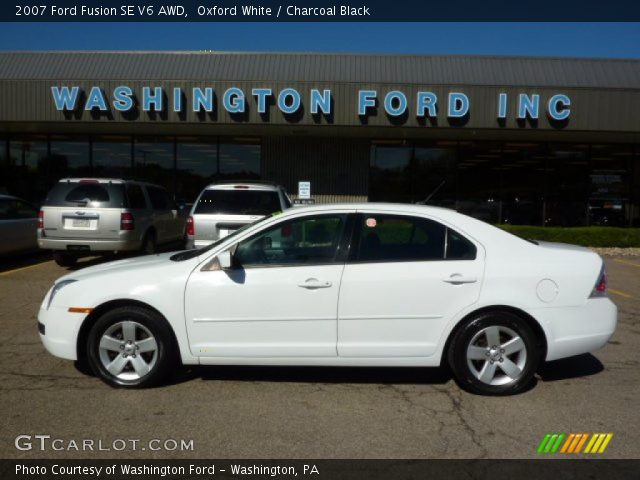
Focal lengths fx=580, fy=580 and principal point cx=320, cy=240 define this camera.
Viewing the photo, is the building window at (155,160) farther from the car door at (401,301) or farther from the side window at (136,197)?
the car door at (401,301)

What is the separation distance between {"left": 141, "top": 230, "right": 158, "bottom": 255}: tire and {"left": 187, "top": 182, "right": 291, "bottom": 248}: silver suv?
257 centimetres

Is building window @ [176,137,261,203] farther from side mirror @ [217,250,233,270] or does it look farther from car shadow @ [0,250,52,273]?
side mirror @ [217,250,233,270]

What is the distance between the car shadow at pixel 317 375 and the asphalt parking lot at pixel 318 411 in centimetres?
1

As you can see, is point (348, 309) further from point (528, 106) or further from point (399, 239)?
point (528, 106)

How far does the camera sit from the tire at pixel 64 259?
1122 centimetres

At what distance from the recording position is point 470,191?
19703mm

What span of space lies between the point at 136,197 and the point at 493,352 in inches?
327

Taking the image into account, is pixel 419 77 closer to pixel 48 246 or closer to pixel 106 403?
pixel 48 246

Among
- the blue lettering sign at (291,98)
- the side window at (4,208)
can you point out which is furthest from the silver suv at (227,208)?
the blue lettering sign at (291,98)

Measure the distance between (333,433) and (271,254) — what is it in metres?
1.52

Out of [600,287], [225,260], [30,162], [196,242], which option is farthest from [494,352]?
[30,162]

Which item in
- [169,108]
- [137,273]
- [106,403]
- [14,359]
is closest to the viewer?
[106,403]
